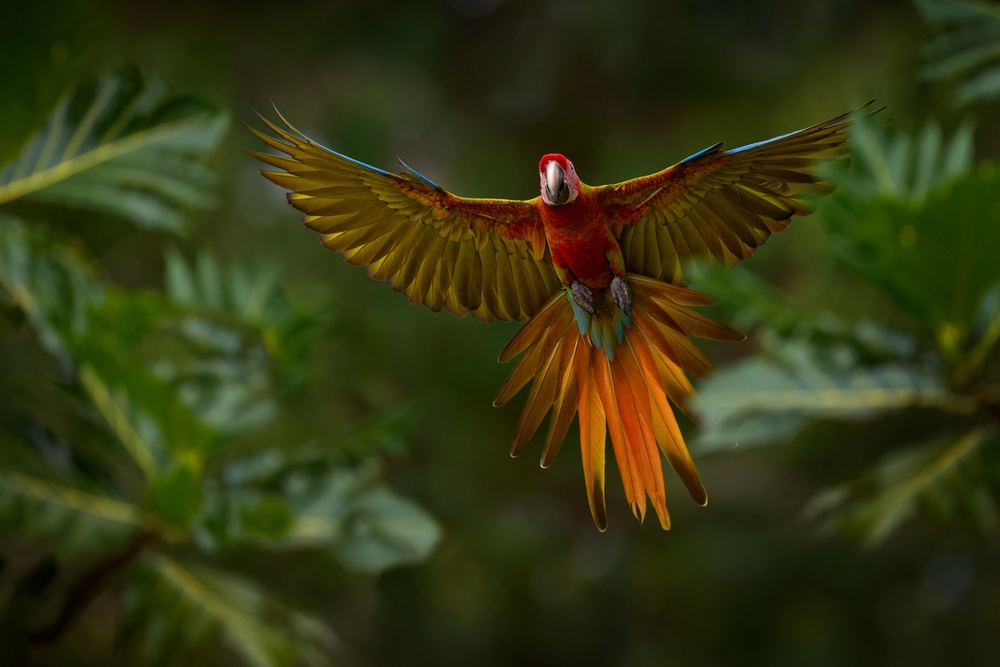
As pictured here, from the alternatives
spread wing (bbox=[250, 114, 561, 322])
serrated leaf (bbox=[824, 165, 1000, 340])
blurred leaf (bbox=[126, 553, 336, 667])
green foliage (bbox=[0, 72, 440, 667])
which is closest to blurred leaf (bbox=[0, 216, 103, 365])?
green foliage (bbox=[0, 72, 440, 667])

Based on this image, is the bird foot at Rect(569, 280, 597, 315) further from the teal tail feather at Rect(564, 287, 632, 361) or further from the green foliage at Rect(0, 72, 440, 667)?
the green foliage at Rect(0, 72, 440, 667)

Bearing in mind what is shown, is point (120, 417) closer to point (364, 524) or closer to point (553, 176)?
point (364, 524)

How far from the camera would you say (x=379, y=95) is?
107 centimetres

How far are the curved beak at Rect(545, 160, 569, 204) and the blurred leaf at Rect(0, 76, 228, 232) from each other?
1.48 ft

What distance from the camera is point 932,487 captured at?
56 centimetres

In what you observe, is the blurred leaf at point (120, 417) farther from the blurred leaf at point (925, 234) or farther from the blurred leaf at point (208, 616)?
the blurred leaf at point (925, 234)

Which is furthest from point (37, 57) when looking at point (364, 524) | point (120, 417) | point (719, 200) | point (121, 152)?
point (719, 200)

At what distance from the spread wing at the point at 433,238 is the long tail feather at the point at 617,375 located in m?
0.02

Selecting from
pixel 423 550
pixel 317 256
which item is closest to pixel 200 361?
pixel 423 550

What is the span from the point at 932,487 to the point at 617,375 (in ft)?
1.41

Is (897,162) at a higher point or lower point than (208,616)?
higher

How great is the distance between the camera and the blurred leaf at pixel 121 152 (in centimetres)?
61

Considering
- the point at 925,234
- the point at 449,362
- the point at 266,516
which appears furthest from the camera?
the point at 449,362

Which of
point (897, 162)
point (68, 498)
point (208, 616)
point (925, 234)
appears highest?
point (897, 162)
